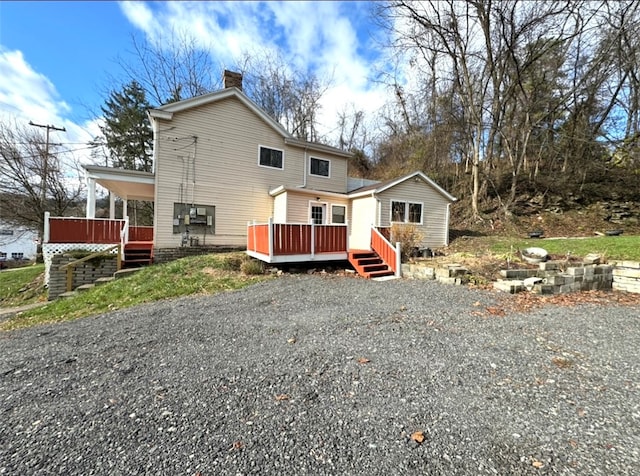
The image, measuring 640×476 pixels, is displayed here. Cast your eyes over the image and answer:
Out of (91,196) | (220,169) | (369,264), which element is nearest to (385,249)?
(369,264)

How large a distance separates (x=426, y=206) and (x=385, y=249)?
5816 millimetres

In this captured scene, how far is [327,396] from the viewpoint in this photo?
106 inches

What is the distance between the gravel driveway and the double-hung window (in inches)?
343

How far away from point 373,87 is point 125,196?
17782mm

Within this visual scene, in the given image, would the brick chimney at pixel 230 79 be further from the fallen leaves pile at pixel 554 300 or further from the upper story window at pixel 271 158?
the fallen leaves pile at pixel 554 300

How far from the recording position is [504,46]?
1706cm

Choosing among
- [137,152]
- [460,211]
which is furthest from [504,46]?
[137,152]

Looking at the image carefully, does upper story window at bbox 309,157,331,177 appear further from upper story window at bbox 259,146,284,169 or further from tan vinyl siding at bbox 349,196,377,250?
tan vinyl siding at bbox 349,196,377,250

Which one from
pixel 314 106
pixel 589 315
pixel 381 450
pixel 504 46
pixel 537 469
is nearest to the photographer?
pixel 537 469

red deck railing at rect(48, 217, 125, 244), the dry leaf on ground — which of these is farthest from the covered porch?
the dry leaf on ground

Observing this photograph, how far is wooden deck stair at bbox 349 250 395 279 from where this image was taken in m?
9.09

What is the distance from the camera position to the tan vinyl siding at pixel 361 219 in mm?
12867

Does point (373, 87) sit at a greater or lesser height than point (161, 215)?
greater

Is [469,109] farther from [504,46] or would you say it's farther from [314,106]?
[314,106]
